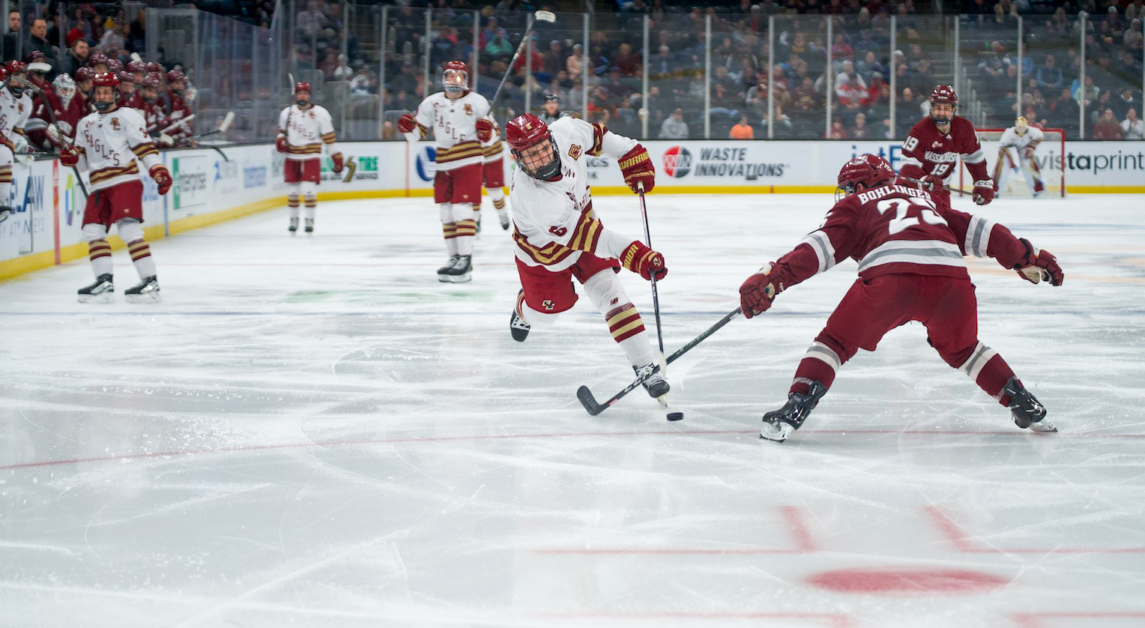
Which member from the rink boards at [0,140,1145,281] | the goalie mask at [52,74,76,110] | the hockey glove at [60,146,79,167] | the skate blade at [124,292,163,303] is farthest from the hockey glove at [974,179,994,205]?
the rink boards at [0,140,1145,281]

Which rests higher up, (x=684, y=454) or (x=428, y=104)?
(x=428, y=104)

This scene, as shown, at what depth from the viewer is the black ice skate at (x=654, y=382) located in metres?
4.22

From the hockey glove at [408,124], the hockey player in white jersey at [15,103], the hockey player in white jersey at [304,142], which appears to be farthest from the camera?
the hockey player in white jersey at [304,142]

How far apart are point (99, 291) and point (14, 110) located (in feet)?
9.54

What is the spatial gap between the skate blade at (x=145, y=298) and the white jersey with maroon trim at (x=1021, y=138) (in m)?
11.7

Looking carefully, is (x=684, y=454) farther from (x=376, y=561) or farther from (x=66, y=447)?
(x=66, y=447)

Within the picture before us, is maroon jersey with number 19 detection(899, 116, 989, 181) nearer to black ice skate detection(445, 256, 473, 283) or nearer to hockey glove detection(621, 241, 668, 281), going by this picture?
black ice skate detection(445, 256, 473, 283)

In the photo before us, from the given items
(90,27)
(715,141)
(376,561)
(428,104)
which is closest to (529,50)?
(715,141)

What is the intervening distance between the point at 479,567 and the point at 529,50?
1456cm

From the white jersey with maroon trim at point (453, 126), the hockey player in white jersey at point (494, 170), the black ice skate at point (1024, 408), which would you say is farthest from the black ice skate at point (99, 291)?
the black ice skate at point (1024, 408)

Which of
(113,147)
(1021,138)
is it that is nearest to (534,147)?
(113,147)

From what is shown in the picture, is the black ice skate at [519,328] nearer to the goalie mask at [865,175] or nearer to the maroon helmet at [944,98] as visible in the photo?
the goalie mask at [865,175]

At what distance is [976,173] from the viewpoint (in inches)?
295

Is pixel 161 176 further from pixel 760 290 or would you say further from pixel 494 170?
pixel 760 290
